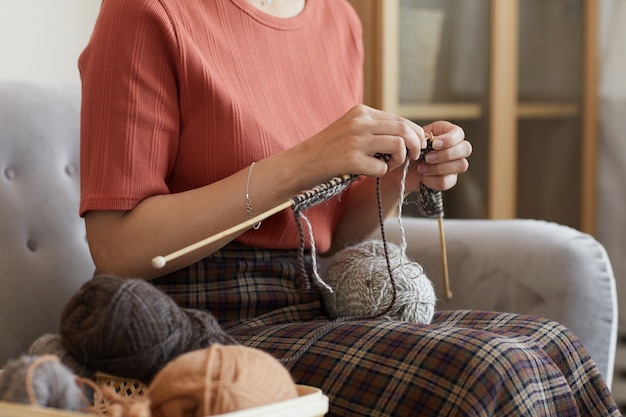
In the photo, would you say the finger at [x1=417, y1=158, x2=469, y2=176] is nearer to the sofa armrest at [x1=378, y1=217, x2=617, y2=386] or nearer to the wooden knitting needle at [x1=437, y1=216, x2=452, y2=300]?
the wooden knitting needle at [x1=437, y1=216, x2=452, y2=300]

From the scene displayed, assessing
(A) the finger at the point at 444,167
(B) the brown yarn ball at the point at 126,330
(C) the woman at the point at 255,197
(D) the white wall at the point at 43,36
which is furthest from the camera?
(D) the white wall at the point at 43,36

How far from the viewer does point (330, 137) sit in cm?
100

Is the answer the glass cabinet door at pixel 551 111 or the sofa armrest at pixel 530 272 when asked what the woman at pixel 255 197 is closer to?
the sofa armrest at pixel 530 272

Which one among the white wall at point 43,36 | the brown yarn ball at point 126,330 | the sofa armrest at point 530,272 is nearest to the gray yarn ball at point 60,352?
the brown yarn ball at point 126,330

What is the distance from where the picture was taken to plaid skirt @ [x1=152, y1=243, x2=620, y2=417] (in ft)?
2.83

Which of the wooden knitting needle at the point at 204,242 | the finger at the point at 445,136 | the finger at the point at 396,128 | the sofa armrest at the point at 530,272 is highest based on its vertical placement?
the finger at the point at 396,128

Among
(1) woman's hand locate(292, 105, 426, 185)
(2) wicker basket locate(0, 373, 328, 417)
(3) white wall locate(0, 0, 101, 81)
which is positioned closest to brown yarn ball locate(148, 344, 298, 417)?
(2) wicker basket locate(0, 373, 328, 417)

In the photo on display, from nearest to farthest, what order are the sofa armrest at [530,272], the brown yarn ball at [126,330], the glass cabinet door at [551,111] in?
the brown yarn ball at [126,330]
the sofa armrest at [530,272]
the glass cabinet door at [551,111]

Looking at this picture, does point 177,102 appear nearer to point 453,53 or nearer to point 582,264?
point 582,264

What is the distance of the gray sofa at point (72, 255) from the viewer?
1.23 metres

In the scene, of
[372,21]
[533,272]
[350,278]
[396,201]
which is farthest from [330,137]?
[372,21]

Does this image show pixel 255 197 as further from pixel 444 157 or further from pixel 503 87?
pixel 503 87

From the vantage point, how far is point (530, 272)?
132 centimetres

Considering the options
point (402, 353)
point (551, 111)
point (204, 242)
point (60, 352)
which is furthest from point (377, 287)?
point (551, 111)
